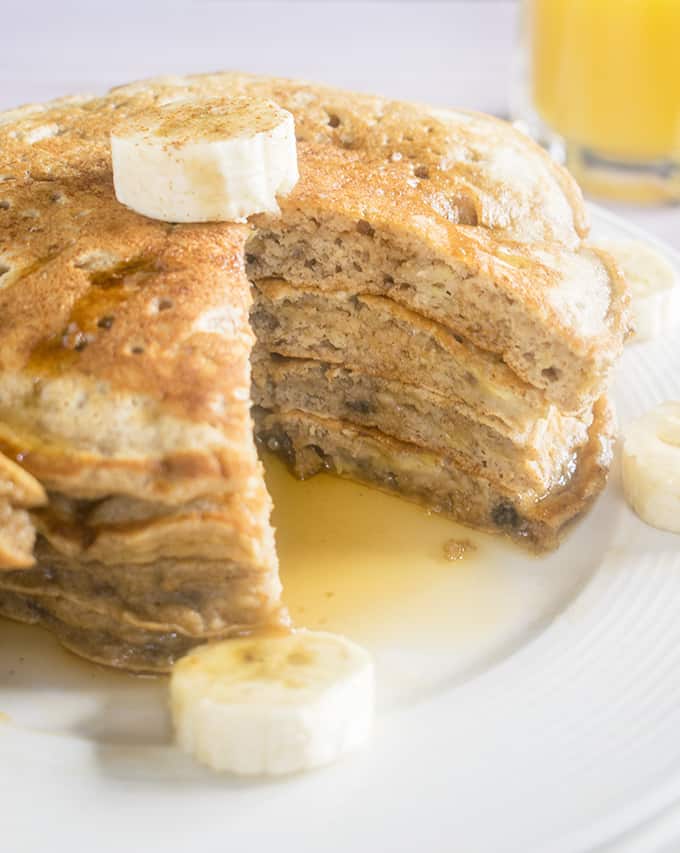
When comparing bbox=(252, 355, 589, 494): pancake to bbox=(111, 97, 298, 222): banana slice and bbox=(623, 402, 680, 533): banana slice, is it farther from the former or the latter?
bbox=(111, 97, 298, 222): banana slice

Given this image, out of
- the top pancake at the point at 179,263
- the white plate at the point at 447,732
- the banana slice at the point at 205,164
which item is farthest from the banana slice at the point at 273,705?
the banana slice at the point at 205,164

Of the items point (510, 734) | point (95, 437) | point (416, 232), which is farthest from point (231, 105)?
point (510, 734)

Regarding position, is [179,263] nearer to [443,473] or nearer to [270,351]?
[270,351]

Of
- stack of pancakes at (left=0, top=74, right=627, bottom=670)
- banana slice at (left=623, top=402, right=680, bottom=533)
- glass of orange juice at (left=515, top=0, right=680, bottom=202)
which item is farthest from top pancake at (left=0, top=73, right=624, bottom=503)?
glass of orange juice at (left=515, top=0, right=680, bottom=202)

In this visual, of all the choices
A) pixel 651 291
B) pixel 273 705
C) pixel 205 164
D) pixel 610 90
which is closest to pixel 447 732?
pixel 273 705

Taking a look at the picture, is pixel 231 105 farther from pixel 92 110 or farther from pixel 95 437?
pixel 95 437

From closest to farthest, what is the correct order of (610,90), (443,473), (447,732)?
(447,732)
(443,473)
(610,90)

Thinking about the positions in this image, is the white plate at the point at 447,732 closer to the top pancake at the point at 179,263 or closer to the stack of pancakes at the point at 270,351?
the stack of pancakes at the point at 270,351
